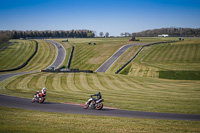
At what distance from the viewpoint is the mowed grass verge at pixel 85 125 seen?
42.2 feet

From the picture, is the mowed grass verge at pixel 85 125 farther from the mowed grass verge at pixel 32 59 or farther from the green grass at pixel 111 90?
the mowed grass verge at pixel 32 59

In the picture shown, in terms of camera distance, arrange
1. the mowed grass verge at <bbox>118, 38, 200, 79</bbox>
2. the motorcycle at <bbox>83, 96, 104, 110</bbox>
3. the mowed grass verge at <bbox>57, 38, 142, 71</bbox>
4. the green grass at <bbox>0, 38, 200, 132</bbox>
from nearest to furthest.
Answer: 1. the green grass at <bbox>0, 38, 200, 132</bbox>
2. the motorcycle at <bbox>83, 96, 104, 110</bbox>
3. the mowed grass verge at <bbox>118, 38, 200, 79</bbox>
4. the mowed grass verge at <bbox>57, 38, 142, 71</bbox>

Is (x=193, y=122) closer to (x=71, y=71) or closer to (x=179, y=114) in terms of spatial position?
(x=179, y=114)

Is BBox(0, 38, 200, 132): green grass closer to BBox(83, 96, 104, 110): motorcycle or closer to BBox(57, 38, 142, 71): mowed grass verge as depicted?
BBox(57, 38, 142, 71): mowed grass verge

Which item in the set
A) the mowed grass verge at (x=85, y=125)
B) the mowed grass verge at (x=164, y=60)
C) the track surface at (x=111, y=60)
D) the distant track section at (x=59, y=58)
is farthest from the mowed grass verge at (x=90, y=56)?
the mowed grass verge at (x=85, y=125)

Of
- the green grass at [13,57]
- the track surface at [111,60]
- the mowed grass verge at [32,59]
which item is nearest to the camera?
the track surface at [111,60]

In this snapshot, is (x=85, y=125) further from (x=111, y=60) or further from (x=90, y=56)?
(x=90, y=56)

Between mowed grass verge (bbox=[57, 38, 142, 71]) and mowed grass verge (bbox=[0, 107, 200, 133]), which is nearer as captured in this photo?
mowed grass verge (bbox=[0, 107, 200, 133])

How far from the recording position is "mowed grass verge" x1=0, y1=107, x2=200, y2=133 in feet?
42.2

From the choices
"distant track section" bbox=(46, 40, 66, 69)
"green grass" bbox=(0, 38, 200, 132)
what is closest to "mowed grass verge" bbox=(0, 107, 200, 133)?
"green grass" bbox=(0, 38, 200, 132)

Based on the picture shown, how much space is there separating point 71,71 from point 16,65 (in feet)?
125

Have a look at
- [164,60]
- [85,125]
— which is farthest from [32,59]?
[85,125]

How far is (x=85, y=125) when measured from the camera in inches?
559

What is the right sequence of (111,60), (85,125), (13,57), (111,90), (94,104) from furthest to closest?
(13,57) → (111,60) → (111,90) → (94,104) → (85,125)
